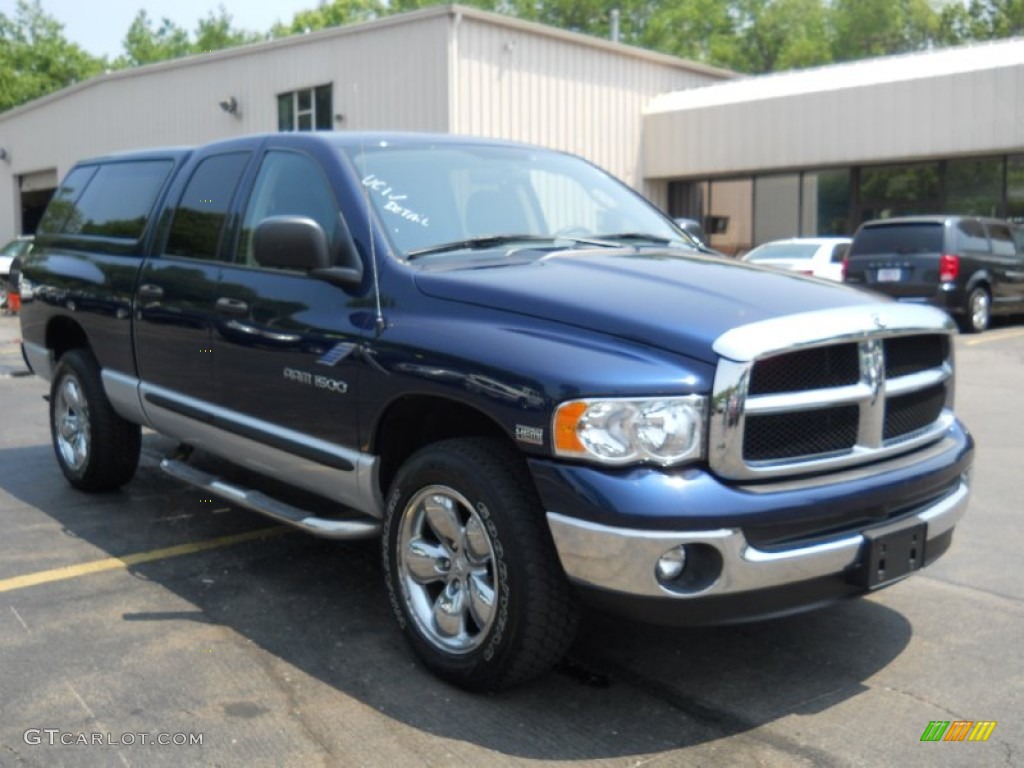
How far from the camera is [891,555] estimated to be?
11.8 ft

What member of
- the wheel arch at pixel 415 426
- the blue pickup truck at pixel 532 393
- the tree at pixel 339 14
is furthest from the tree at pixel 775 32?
the wheel arch at pixel 415 426

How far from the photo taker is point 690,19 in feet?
189

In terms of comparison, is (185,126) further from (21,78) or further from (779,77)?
(21,78)

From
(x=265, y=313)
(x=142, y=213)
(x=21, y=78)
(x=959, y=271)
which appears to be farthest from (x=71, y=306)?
(x=21, y=78)

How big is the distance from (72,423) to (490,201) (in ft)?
10.8

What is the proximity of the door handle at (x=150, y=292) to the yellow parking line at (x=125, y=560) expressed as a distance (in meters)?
1.23

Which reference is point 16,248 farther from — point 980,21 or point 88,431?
point 980,21

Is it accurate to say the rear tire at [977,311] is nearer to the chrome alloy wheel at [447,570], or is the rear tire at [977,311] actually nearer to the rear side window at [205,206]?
the rear side window at [205,206]

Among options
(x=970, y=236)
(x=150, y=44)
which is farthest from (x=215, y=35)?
(x=970, y=236)

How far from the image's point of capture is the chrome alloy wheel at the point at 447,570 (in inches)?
148

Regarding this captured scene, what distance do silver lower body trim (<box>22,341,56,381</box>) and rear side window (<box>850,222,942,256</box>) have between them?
1300 centimetres

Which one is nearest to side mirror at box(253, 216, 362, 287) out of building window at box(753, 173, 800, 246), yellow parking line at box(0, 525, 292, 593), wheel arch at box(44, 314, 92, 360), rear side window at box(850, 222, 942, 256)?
yellow parking line at box(0, 525, 292, 593)

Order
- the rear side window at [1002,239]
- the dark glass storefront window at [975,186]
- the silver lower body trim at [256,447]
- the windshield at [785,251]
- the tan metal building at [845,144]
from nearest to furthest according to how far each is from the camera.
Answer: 1. the silver lower body trim at [256,447]
2. the rear side window at [1002,239]
3. the windshield at [785,251]
4. the tan metal building at [845,144]
5. the dark glass storefront window at [975,186]

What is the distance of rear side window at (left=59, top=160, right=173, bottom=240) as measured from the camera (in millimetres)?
6051
